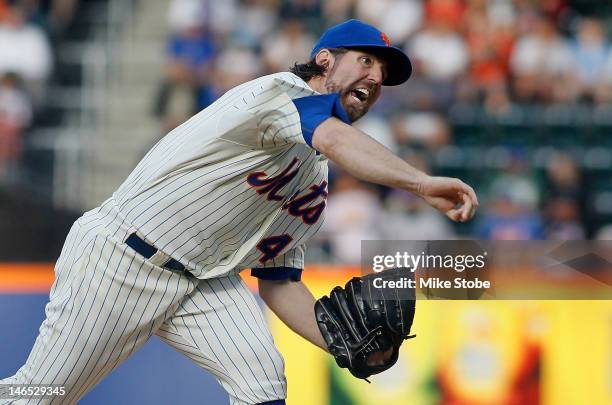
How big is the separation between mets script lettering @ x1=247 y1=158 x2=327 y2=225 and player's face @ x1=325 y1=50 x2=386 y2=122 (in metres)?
0.26

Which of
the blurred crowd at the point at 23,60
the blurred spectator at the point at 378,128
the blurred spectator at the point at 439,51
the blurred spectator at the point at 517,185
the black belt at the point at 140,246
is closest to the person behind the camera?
the black belt at the point at 140,246

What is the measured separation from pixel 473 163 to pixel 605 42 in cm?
194

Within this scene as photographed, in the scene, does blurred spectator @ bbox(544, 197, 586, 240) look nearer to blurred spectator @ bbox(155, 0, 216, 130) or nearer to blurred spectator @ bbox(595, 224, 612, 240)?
blurred spectator @ bbox(595, 224, 612, 240)

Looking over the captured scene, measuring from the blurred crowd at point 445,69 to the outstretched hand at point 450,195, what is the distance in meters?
5.22

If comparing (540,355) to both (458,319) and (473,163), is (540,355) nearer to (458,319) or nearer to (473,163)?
(458,319)

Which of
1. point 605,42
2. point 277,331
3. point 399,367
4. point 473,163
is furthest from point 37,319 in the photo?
point 605,42

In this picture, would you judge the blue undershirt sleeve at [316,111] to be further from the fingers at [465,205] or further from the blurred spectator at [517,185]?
the blurred spectator at [517,185]

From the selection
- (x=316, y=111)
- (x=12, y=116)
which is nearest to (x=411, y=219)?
(x=12, y=116)

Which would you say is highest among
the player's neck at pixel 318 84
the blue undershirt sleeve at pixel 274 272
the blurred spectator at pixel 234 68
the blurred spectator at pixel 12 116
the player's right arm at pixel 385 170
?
the blurred spectator at pixel 234 68

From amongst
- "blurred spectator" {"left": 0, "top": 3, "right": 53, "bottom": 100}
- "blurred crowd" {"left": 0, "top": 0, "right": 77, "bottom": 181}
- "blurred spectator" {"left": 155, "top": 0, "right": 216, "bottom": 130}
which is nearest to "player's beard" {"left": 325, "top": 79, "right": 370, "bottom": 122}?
"blurred spectator" {"left": 155, "top": 0, "right": 216, "bottom": 130}

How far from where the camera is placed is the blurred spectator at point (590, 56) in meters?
9.32

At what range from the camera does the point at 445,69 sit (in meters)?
9.27

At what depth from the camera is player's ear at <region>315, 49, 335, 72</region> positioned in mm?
3332

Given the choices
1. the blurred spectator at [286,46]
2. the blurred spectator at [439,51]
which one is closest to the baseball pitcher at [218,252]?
the blurred spectator at [286,46]
